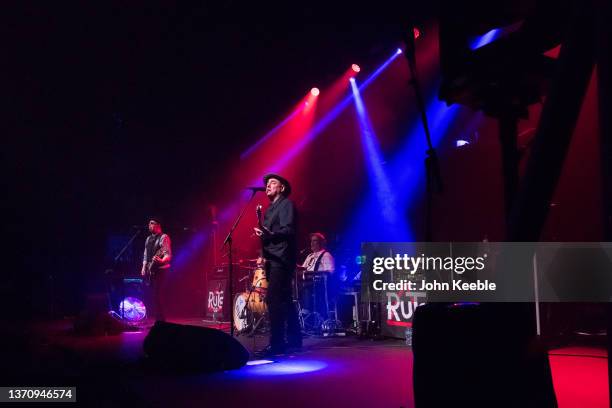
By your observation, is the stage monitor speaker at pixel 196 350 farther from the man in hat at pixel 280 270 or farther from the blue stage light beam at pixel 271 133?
the blue stage light beam at pixel 271 133

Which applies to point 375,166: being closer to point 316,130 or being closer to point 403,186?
point 403,186

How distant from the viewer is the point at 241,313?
9617 mm

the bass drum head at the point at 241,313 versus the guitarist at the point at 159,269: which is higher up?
the guitarist at the point at 159,269

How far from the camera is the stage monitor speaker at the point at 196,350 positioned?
17.1 feet

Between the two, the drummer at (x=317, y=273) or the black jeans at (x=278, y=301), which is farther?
the drummer at (x=317, y=273)

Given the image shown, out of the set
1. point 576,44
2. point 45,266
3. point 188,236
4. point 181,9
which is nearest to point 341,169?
point 188,236

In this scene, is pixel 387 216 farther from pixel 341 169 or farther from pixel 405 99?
pixel 405 99

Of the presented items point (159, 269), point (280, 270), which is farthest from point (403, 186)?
point (280, 270)

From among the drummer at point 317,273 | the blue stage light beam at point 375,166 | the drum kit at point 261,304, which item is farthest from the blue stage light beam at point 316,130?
the drum kit at point 261,304

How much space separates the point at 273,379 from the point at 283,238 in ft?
6.29

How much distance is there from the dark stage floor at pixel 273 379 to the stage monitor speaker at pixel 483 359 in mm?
1743

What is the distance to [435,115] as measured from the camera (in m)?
11.8

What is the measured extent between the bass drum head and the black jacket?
334 centimetres

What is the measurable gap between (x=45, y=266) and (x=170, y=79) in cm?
614
